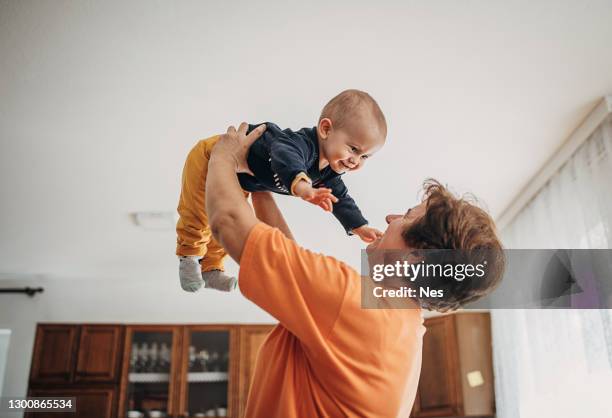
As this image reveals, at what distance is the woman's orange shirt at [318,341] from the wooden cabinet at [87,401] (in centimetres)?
388

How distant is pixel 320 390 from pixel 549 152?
7.83 ft

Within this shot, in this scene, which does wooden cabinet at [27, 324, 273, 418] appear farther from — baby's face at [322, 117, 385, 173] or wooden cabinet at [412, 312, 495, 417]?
baby's face at [322, 117, 385, 173]

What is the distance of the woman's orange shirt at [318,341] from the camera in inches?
35.2

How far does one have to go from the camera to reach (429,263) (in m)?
1.06

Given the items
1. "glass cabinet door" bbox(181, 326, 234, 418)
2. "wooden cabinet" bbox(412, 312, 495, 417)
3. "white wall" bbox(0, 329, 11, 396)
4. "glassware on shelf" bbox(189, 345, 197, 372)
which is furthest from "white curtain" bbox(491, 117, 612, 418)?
"white wall" bbox(0, 329, 11, 396)

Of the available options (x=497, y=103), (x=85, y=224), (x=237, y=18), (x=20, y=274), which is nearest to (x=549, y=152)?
(x=497, y=103)

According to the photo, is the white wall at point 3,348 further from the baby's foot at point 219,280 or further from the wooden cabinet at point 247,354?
the baby's foot at point 219,280

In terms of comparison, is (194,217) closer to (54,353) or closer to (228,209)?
(228,209)

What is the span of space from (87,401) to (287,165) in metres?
4.02

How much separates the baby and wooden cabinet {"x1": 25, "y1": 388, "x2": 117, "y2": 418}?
349cm

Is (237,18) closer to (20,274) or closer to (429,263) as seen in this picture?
(429,263)

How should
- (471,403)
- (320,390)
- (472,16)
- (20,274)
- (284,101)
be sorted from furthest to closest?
(20,274) → (471,403) → (284,101) → (472,16) → (320,390)

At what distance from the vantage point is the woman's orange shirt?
893 millimetres

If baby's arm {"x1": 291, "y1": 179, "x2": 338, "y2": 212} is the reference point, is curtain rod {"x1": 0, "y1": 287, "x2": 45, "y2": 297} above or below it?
above
